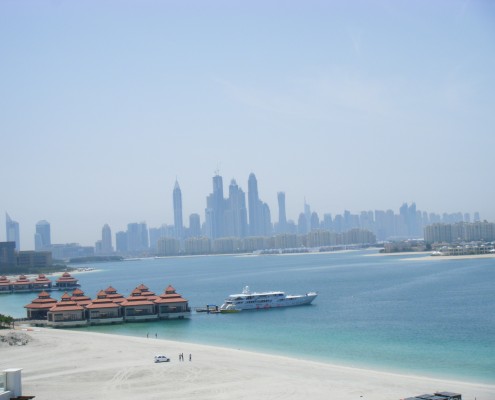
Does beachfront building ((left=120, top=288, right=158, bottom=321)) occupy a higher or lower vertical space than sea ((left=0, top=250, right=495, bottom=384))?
higher

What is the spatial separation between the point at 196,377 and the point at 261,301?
34.4 meters

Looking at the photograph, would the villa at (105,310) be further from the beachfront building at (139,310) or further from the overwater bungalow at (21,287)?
the overwater bungalow at (21,287)

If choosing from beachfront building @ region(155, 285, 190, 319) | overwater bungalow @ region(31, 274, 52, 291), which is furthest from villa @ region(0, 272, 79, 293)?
beachfront building @ region(155, 285, 190, 319)

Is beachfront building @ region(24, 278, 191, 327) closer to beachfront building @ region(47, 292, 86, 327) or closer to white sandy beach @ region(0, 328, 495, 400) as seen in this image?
beachfront building @ region(47, 292, 86, 327)

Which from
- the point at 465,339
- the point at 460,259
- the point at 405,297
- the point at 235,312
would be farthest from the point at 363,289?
the point at 460,259

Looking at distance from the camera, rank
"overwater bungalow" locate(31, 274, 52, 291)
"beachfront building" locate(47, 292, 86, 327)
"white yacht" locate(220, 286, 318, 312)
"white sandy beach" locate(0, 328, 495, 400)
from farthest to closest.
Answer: "overwater bungalow" locate(31, 274, 52, 291)
"white yacht" locate(220, 286, 318, 312)
"beachfront building" locate(47, 292, 86, 327)
"white sandy beach" locate(0, 328, 495, 400)

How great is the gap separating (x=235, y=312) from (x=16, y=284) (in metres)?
57.2

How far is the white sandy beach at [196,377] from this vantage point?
26.0 meters

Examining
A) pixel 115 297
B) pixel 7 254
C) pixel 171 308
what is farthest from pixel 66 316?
pixel 7 254

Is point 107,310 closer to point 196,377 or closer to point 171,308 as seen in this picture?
point 171,308

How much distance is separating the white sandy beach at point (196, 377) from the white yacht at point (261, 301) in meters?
23.3

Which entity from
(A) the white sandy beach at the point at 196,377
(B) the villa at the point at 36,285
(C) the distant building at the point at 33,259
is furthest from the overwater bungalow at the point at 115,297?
(C) the distant building at the point at 33,259

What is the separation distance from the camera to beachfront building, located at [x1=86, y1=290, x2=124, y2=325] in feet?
180

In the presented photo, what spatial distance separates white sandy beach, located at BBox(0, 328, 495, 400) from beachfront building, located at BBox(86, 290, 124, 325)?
15647mm
